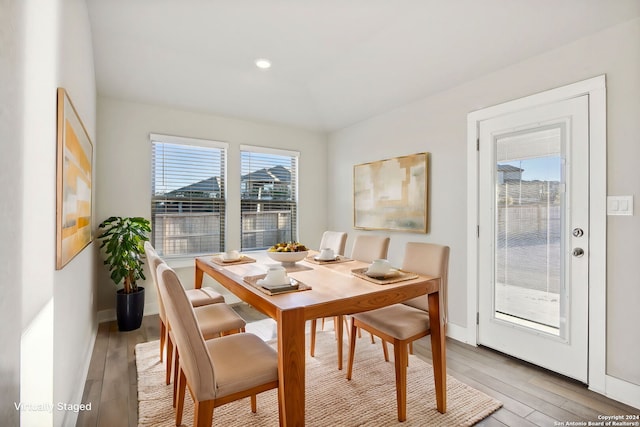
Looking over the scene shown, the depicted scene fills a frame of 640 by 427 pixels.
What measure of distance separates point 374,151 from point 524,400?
2.96m

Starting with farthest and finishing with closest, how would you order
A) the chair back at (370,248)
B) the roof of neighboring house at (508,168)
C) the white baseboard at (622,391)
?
the chair back at (370,248)
the roof of neighboring house at (508,168)
the white baseboard at (622,391)

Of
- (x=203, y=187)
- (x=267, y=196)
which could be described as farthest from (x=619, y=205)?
(x=203, y=187)

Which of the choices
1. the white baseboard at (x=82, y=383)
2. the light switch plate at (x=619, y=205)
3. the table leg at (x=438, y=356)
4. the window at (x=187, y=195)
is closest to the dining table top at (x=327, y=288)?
the table leg at (x=438, y=356)

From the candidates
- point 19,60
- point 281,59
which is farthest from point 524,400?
point 281,59

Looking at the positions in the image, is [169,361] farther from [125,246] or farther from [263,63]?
[263,63]

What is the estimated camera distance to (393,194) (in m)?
3.76

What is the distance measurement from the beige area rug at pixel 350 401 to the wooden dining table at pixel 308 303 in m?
0.14

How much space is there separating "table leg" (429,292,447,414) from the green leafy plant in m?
2.89

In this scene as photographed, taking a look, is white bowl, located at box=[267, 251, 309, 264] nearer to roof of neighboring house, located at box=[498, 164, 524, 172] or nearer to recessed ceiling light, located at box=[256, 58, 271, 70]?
roof of neighboring house, located at box=[498, 164, 524, 172]

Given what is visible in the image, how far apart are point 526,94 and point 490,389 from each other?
229cm

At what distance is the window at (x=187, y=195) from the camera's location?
375 centimetres

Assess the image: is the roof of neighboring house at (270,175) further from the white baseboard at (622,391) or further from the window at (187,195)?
the white baseboard at (622,391)

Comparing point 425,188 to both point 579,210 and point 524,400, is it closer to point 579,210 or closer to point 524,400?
point 579,210

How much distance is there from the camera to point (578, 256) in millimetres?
2252
